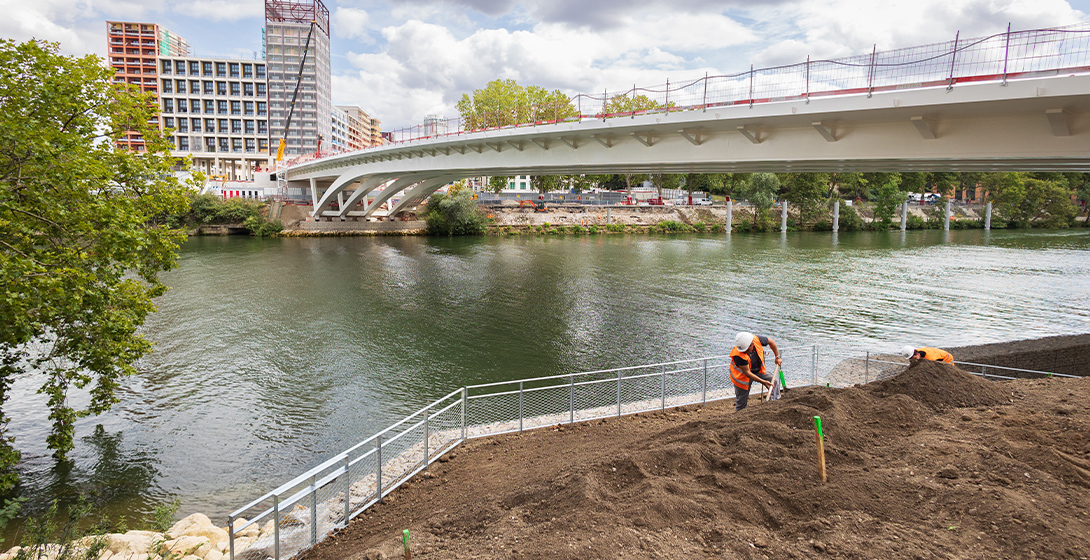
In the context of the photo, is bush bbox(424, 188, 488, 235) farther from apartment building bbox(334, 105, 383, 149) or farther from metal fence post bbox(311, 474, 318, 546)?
apartment building bbox(334, 105, 383, 149)

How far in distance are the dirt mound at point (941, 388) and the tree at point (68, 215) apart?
11.9m

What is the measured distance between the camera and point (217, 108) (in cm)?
9494

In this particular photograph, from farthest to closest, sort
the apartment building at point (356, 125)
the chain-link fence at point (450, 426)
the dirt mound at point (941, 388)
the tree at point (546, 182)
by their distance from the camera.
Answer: the apartment building at point (356, 125), the tree at point (546, 182), the dirt mound at point (941, 388), the chain-link fence at point (450, 426)

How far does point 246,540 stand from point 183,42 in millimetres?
167280

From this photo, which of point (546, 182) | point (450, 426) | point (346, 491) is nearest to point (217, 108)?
point (546, 182)

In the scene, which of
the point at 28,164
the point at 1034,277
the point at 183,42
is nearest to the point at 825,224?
the point at 1034,277

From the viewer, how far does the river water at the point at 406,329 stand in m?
10.5

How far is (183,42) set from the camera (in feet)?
443

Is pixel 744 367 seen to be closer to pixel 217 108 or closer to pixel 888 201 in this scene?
pixel 888 201

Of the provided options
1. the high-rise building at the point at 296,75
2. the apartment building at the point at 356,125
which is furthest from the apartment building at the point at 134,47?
the apartment building at the point at 356,125

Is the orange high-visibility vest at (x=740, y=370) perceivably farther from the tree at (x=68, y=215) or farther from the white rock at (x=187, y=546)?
the tree at (x=68, y=215)

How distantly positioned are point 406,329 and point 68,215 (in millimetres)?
12093

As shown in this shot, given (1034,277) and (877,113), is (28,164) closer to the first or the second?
(877,113)

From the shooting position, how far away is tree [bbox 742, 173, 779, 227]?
71250mm
